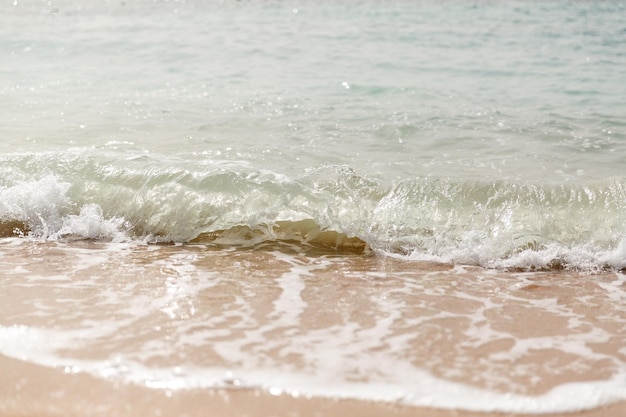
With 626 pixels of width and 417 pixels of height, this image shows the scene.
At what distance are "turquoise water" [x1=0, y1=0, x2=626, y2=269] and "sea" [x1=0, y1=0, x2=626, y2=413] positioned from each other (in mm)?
26

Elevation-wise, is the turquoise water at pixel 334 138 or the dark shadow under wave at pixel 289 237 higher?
the turquoise water at pixel 334 138

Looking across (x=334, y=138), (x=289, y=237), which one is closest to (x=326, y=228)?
(x=289, y=237)

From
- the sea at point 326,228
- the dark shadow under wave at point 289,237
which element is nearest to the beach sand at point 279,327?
the sea at point 326,228

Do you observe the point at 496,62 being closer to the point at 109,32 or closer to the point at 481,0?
the point at 109,32

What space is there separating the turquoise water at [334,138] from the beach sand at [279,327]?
0.42m

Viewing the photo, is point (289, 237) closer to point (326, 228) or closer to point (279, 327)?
point (326, 228)

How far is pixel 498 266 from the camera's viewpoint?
4895 millimetres

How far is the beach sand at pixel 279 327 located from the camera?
9.80 feet

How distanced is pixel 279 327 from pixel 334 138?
12.8ft

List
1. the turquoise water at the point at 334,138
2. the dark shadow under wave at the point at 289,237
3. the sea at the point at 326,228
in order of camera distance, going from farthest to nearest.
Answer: the turquoise water at the point at 334,138 → the dark shadow under wave at the point at 289,237 → the sea at the point at 326,228

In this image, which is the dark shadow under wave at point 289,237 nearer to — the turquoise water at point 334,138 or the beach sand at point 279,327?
the turquoise water at point 334,138

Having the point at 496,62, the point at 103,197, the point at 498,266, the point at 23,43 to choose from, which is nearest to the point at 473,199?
the point at 498,266

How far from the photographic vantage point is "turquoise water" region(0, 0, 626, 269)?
5402 mm

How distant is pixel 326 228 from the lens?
5.36 m
